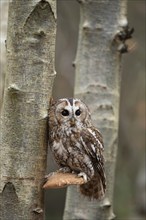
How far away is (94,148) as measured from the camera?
3.21 meters

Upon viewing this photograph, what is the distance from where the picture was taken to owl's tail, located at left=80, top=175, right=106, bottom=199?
318cm

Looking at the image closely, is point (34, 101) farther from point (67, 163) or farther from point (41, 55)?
point (67, 163)

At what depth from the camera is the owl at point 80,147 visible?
3.02 m

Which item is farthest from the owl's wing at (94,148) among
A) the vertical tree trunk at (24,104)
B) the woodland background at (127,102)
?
the woodland background at (127,102)

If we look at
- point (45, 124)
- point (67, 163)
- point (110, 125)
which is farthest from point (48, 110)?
point (110, 125)

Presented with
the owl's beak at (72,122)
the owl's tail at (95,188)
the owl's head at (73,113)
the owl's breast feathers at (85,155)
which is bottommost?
the owl's tail at (95,188)

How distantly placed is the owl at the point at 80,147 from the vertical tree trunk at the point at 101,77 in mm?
288

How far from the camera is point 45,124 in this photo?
253cm

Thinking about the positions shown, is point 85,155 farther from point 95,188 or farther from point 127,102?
point 127,102

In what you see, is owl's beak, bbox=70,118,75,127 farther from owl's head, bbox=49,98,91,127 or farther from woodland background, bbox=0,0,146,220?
woodland background, bbox=0,0,146,220

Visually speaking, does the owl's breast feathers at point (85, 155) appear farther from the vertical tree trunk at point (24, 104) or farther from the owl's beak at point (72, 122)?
the vertical tree trunk at point (24, 104)

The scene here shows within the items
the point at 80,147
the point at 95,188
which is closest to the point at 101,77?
Answer: the point at 80,147

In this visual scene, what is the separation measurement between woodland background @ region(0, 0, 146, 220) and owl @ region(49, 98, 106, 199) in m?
3.81

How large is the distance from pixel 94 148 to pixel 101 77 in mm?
532
